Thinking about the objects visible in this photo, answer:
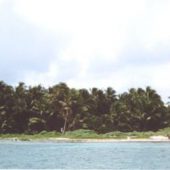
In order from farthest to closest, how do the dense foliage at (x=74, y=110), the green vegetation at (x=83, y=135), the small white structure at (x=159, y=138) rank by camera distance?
the dense foliage at (x=74, y=110) → the green vegetation at (x=83, y=135) → the small white structure at (x=159, y=138)

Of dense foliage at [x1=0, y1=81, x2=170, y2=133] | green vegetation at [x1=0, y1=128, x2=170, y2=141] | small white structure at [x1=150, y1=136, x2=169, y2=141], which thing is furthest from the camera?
dense foliage at [x1=0, y1=81, x2=170, y2=133]

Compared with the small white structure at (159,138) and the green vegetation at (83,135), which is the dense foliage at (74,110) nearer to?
the green vegetation at (83,135)

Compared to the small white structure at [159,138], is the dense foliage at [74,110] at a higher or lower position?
higher

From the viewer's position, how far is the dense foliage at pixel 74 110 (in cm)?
8288

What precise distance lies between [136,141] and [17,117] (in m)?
24.3

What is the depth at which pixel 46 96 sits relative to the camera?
282ft

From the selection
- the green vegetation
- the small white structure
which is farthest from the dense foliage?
the small white structure

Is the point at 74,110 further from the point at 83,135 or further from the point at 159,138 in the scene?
the point at 159,138

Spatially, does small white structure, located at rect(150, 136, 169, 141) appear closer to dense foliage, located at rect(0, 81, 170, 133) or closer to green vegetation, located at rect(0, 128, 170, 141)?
green vegetation, located at rect(0, 128, 170, 141)

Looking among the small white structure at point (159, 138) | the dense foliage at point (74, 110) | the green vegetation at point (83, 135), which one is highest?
the dense foliage at point (74, 110)

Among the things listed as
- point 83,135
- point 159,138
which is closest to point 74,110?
point 83,135

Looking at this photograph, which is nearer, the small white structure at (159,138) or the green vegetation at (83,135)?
the small white structure at (159,138)

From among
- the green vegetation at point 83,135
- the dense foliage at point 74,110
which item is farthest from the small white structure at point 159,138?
the dense foliage at point 74,110

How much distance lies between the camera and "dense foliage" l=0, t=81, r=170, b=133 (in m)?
82.9
